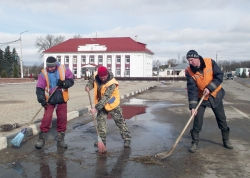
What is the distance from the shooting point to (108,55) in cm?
7881

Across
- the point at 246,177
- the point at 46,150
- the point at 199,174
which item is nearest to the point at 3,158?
the point at 46,150

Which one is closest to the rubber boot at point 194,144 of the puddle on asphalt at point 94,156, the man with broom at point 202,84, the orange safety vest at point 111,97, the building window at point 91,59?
the man with broom at point 202,84

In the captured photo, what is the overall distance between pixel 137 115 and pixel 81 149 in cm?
515

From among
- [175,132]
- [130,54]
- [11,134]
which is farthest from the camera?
[130,54]

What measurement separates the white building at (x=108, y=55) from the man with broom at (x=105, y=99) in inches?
2749

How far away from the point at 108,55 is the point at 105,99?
7306 centimetres

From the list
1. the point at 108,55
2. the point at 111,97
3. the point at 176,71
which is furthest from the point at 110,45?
the point at 111,97

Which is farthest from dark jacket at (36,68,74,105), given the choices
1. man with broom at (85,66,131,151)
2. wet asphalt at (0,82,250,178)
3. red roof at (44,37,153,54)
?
red roof at (44,37,153,54)

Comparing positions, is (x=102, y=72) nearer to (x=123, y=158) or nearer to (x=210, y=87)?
(x=123, y=158)

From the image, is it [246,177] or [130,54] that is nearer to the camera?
[246,177]

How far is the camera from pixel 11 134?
7074 mm

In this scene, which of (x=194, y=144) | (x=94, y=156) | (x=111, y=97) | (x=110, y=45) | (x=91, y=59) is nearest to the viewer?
(x=94, y=156)

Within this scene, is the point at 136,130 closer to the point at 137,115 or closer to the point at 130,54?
the point at 137,115

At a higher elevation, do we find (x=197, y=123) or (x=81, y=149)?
(x=197, y=123)
